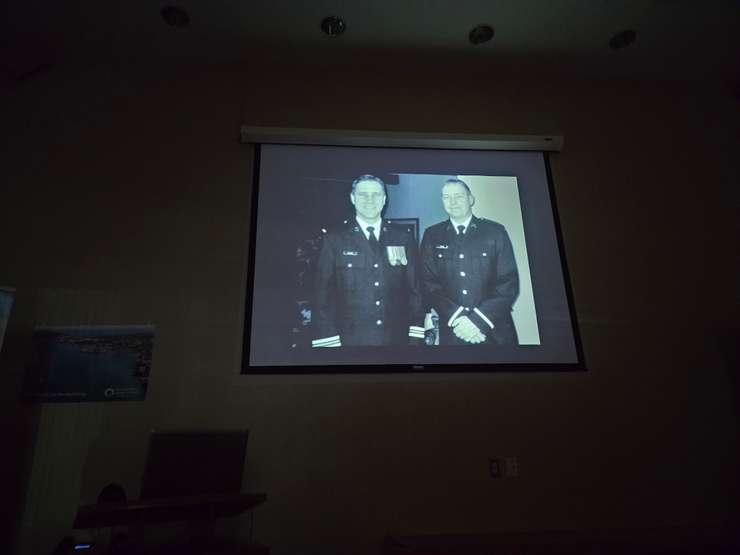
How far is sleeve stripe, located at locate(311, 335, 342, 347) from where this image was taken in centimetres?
257

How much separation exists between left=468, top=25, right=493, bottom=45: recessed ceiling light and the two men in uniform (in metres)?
Answer: 1.16

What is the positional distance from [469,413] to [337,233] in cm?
131

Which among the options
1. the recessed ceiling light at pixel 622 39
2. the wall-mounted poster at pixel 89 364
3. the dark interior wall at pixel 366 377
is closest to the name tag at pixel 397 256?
the dark interior wall at pixel 366 377

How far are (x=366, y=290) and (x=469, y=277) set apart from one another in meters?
0.63

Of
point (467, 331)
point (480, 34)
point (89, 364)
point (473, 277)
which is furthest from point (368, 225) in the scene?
point (89, 364)

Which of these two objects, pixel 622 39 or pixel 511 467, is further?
pixel 622 39

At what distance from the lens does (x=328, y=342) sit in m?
2.58

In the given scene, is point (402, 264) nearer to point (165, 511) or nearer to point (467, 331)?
point (467, 331)

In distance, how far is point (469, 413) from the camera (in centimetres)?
254

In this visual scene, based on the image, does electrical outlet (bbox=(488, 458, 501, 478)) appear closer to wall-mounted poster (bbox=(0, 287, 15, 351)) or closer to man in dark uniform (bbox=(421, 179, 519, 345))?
man in dark uniform (bbox=(421, 179, 519, 345))

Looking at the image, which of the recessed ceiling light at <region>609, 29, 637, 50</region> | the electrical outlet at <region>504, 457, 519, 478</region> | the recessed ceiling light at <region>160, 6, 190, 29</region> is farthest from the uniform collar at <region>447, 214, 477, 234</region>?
the recessed ceiling light at <region>160, 6, 190, 29</region>

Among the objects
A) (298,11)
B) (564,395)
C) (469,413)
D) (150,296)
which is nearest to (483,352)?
(469,413)

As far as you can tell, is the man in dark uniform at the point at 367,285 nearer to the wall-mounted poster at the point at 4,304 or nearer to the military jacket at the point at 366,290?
the military jacket at the point at 366,290

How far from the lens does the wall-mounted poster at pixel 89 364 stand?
2.41 meters
